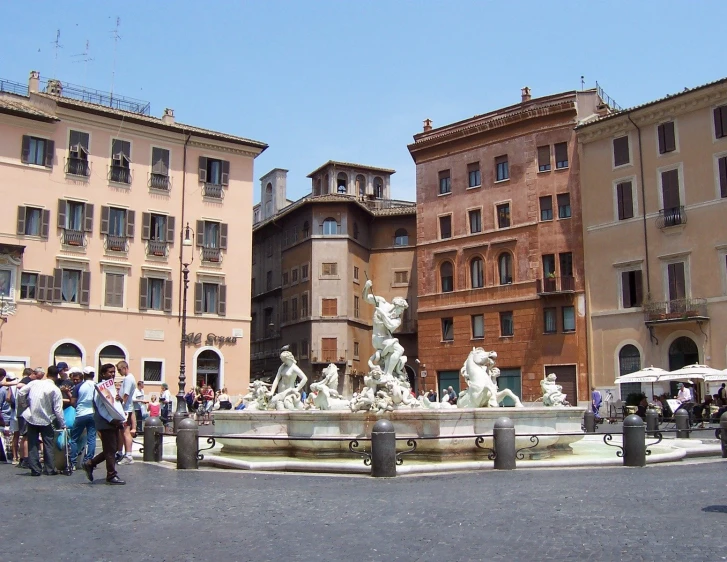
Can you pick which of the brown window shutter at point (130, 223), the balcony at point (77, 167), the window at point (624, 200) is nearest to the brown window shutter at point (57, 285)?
the brown window shutter at point (130, 223)

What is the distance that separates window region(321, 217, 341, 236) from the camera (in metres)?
54.5

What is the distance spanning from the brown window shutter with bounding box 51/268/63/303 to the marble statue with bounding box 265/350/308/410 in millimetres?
22479

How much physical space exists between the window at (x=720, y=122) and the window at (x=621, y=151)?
4380 millimetres

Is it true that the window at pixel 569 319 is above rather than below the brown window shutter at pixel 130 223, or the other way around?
below

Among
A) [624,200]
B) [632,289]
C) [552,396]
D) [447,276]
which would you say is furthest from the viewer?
[447,276]

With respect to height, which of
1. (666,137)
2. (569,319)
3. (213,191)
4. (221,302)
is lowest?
(569,319)

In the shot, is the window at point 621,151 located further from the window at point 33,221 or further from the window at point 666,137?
the window at point 33,221

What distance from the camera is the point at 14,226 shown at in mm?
37125

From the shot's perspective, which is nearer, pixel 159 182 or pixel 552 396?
pixel 552 396

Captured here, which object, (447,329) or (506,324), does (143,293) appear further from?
(506,324)

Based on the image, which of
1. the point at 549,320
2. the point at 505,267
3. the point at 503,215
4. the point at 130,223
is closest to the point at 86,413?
the point at 130,223

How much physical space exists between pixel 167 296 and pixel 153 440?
25758 mm

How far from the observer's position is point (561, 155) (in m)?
42.5

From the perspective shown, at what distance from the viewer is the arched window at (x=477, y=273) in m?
45.2
